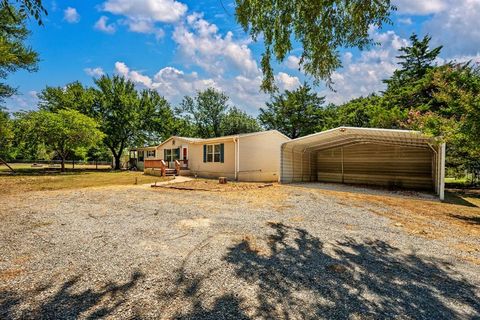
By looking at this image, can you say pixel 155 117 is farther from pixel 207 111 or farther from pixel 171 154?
pixel 171 154

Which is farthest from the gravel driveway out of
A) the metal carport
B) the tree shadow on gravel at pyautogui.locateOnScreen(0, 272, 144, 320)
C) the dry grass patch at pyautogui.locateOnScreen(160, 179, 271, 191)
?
the metal carport

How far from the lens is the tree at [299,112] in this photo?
94.3 feet

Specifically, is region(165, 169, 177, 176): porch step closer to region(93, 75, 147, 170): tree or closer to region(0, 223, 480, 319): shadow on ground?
region(93, 75, 147, 170): tree

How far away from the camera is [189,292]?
107 inches

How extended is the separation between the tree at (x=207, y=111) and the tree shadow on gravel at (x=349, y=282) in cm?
2992

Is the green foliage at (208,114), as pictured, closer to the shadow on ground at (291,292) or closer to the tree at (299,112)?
the tree at (299,112)

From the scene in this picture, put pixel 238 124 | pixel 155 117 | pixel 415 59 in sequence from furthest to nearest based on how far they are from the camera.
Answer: pixel 238 124 < pixel 155 117 < pixel 415 59

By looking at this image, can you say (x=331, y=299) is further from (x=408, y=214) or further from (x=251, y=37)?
(x=408, y=214)

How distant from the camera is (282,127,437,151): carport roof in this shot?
32.7ft

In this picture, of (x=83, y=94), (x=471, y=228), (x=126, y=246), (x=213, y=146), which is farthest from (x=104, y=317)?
(x=83, y=94)

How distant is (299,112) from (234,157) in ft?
52.9

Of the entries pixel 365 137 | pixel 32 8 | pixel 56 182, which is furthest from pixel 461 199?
pixel 56 182

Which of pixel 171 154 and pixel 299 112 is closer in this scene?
pixel 171 154

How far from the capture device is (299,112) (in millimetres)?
28984
